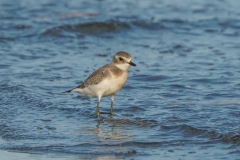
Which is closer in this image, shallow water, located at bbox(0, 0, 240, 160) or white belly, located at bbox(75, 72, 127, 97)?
shallow water, located at bbox(0, 0, 240, 160)

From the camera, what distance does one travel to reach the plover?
29.9ft

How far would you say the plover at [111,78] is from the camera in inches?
359

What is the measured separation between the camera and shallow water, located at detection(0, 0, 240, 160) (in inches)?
304

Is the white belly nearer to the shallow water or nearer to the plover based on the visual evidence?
the plover

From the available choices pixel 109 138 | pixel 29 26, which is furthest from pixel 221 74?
pixel 29 26

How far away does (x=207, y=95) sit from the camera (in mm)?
10289

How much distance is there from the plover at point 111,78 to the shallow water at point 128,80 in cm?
35

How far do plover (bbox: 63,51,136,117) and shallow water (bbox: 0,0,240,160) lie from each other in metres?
0.35

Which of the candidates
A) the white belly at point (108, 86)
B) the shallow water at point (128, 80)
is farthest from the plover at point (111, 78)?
the shallow water at point (128, 80)

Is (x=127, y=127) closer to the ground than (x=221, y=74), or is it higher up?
closer to the ground

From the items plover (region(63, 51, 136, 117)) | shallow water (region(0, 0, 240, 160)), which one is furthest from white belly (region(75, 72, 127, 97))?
shallow water (region(0, 0, 240, 160))

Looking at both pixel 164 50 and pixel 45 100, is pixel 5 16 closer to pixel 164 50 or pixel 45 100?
pixel 164 50

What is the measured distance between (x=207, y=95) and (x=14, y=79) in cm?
335

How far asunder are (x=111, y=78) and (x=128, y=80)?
8.02ft
